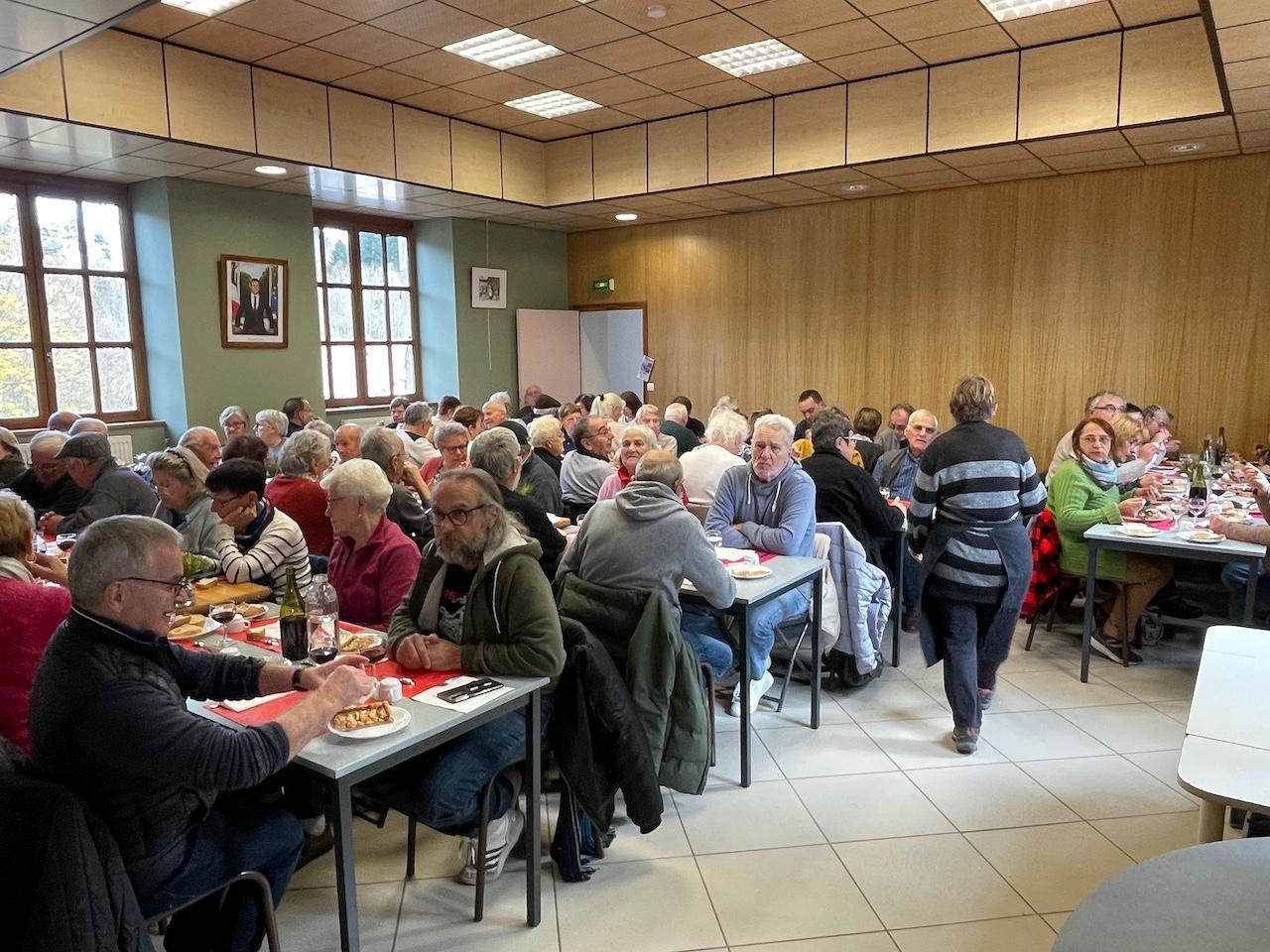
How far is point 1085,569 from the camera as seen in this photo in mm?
4504

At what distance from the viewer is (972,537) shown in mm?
3398

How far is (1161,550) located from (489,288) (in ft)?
24.3

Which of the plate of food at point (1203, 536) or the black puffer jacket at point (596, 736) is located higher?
the plate of food at point (1203, 536)

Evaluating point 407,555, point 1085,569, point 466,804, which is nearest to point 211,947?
point 466,804

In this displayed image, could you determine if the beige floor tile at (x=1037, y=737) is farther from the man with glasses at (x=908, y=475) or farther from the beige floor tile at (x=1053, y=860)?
the man with glasses at (x=908, y=475)

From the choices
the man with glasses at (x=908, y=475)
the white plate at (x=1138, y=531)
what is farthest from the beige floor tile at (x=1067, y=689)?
the white plate at (x=1138, y=531)

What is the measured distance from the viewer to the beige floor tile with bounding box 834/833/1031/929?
2.52 meters

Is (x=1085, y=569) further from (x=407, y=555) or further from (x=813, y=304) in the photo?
(x=813, y=304)

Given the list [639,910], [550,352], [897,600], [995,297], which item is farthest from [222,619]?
[550,352]

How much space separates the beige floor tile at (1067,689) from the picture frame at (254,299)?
6492 millimetres

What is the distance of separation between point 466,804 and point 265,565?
4.73 feet

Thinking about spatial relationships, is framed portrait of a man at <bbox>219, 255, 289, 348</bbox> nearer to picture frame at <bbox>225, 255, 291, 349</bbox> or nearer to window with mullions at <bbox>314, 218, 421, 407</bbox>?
picture frame at <bbox>225, 255, 291, 349</bbox>

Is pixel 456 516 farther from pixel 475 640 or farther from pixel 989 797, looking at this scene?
pixel 989 797

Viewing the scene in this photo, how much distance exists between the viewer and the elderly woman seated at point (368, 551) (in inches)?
117
